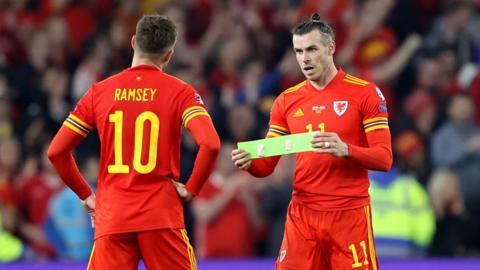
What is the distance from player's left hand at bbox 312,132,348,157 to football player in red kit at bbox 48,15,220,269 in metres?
0.58

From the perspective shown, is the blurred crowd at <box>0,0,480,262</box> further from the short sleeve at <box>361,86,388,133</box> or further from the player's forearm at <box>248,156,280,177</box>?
the short sleeve at <box>361,86,388,133</box>

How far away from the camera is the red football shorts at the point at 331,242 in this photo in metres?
7.74

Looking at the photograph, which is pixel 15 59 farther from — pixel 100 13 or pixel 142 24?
pixel 142 24

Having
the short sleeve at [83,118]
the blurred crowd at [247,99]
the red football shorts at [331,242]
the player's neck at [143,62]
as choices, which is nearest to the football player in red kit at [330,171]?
the red football shorts at [331,242]

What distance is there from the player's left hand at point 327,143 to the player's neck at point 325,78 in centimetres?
68

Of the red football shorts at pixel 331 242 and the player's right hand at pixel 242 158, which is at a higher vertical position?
the player's right hand at pixel 242 158

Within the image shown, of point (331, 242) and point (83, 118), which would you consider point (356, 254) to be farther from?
point (83, 118)

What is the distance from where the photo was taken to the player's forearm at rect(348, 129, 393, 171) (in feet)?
24.6

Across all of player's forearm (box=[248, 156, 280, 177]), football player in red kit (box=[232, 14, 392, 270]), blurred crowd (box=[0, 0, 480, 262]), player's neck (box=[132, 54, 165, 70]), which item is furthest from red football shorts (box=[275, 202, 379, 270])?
blurred crowd (box=[0, 0, 480, 262])

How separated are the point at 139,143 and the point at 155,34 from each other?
0.66 m

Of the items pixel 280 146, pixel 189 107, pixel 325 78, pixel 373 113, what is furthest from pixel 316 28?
pixel 189 107

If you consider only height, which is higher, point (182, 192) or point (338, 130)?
point (338, 130)

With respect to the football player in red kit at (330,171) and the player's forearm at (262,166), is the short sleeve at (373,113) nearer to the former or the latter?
the football player in red kit at (330,171)

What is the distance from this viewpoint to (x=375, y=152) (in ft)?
24.9
